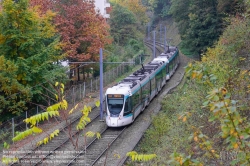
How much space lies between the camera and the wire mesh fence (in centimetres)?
1836

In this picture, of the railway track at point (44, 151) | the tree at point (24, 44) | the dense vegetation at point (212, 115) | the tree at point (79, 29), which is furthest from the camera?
the tree at point (79, 29)

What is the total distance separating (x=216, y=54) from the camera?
894 inches

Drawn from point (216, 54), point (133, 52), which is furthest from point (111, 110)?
point (133, 52)

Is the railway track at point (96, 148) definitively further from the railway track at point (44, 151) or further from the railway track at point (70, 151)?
the railway track at point (44, 151)

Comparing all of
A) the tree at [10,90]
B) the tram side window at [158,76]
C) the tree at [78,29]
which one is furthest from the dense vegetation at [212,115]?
the tree at [78,29]

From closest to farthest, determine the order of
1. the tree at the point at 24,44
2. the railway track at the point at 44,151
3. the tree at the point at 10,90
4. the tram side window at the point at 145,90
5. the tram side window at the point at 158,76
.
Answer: the railway track at the point at 44,151 < the tree at the point at 10,90 < the tree at the point at 24,44 < the tram side window at the point at 145,90 < the tram side window at the point at 158,76

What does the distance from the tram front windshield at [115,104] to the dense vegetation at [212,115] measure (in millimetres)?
2193

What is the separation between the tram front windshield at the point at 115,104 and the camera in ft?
64.0

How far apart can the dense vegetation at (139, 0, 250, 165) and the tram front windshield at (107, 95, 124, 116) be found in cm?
219

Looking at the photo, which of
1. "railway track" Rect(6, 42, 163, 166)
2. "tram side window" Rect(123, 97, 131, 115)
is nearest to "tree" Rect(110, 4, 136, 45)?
"tram side window" Rect(123, 97, 131, 115)

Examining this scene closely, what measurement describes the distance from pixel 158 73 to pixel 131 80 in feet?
19.1

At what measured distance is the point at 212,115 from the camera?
5.25m

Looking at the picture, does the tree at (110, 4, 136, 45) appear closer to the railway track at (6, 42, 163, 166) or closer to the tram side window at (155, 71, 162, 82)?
the tram side window at (155, 71, 162, 82)

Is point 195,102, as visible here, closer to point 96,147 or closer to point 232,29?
point 96,147
